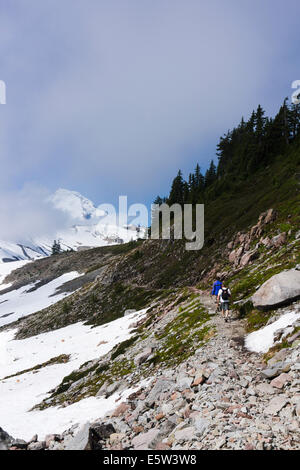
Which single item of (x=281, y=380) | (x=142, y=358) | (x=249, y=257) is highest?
(x=249, y=257)

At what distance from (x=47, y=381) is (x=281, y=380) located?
1183 inches

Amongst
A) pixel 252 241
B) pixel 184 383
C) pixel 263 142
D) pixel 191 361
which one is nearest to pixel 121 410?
pixel 184 383

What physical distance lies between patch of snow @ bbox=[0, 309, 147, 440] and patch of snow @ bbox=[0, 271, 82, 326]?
39.8 m

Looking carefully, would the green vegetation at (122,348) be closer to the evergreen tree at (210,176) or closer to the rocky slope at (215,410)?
the rocky slope at (215,410)

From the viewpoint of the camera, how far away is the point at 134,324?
124 feet

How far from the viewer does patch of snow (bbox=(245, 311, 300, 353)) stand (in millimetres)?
12969

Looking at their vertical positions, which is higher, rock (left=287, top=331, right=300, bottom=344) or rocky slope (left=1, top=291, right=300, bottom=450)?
rock (left=287, top=331, right=300, bottom=344)

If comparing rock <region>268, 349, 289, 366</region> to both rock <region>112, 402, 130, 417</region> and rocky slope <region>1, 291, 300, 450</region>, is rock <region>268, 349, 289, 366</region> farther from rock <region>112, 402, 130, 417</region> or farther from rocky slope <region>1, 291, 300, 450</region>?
rock <region>112, 402, 130, 417</region>

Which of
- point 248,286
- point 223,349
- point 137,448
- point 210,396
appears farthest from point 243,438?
point 248,286

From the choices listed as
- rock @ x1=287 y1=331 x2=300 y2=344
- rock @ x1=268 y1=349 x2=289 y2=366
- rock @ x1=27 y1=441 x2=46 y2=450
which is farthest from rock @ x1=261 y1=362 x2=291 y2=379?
rock @ x1=27 y1=441 x2=46 y2=450

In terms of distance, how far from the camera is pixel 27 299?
12206cm

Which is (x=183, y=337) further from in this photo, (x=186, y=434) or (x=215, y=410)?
(x=186, y=434)

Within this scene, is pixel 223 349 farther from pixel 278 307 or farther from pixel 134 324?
pixel 134 324

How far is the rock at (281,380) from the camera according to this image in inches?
338
